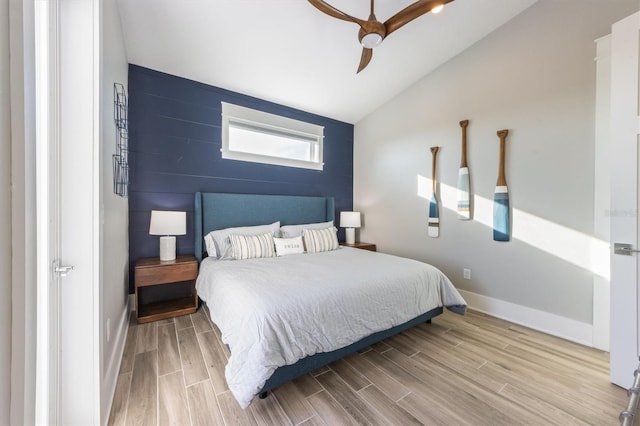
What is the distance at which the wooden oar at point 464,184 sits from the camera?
3.03 meters

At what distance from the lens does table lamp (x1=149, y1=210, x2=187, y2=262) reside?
8.82ft

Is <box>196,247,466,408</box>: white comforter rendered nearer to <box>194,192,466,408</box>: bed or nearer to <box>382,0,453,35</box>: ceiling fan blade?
<box>194,192,466,408</box>: bed

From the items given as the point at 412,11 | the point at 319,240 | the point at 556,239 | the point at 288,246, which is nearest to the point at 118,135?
the point at 288,246

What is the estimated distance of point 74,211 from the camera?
1.21 metres

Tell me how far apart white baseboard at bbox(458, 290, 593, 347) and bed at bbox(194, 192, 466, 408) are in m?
0.77

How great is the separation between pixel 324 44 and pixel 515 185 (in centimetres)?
265

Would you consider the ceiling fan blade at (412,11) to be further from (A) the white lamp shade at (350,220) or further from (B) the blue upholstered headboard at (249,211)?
(A) the white lamp shade at (350,220)

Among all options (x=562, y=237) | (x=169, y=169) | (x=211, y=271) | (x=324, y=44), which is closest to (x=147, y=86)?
(x=169, y=169)

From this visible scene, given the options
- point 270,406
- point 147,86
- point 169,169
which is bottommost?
point 270,406

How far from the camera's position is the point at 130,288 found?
2814 mm

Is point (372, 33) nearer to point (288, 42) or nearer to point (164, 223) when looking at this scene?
point (288, 42)

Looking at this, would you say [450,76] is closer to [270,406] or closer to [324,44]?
[324,44]

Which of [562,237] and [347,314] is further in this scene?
[562,237]
